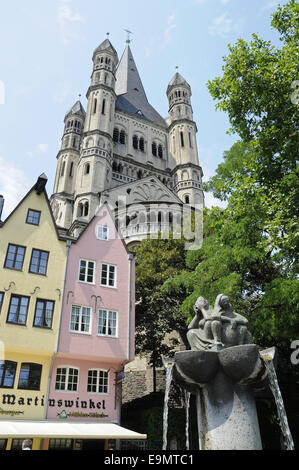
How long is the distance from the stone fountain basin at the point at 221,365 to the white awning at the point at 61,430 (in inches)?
388

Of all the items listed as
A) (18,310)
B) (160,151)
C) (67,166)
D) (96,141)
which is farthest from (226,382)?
(160,151)

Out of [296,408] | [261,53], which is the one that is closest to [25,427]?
[296,408]

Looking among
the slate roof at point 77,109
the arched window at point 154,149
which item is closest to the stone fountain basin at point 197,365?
the arched window at point 154,149

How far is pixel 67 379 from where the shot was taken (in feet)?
57.3

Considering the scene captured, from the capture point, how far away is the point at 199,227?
2456 cm

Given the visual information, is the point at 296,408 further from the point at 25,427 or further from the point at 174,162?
the point at 174,162

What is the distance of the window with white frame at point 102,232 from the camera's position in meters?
21.7

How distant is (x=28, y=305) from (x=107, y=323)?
13.8 ft

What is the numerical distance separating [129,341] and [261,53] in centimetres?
1496

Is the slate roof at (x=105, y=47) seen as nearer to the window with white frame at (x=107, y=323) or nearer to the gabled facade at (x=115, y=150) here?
the gabled facade at (x=115, y=150)

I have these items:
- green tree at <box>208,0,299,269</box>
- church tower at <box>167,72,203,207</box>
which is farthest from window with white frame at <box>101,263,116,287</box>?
church tower at <box>167,72,203,207</box>

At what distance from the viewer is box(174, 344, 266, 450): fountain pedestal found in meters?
6.04

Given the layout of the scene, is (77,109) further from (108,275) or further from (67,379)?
(67,379)

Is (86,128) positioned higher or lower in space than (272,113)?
higher
